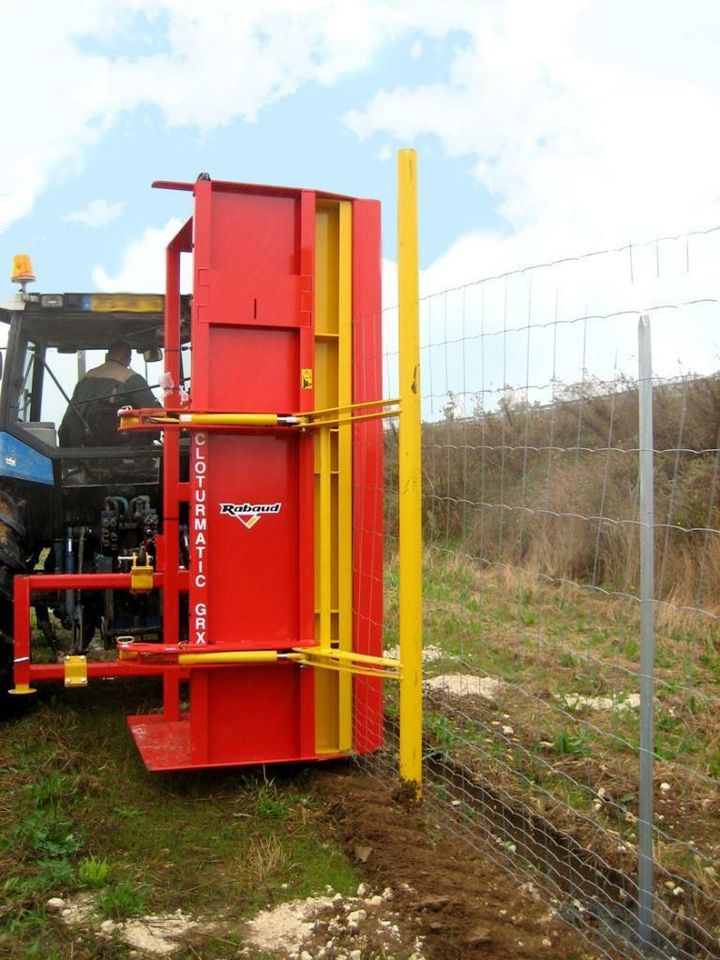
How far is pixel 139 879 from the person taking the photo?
333cm

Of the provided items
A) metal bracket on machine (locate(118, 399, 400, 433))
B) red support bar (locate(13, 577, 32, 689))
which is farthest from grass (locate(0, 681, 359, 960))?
metal bracket on machine (locate(118, 399, 400, 433))

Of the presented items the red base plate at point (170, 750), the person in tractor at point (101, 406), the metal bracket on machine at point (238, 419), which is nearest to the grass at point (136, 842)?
the red base plate at point (170, 750)

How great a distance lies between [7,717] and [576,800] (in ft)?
10.2

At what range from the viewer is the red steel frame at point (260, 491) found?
159 inches

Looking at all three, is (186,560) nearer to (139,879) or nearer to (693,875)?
(139,879)

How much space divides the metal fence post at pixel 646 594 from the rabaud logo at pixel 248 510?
187 cm

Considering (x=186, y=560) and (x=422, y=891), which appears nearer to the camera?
(x=422, y=891)

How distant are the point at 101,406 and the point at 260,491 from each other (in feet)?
7.80

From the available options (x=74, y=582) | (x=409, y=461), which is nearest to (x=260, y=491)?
(x=409, y=461)

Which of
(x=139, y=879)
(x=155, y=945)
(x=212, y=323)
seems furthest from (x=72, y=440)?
(x=155, y=945)

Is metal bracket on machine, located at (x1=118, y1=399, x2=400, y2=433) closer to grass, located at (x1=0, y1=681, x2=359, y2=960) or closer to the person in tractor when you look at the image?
grass, located at (x1=0, y1=681, x2=359, y2=960)

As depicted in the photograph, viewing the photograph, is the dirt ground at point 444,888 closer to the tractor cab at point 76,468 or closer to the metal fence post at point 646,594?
the metal fence post at point 646,594

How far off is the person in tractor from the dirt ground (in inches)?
122

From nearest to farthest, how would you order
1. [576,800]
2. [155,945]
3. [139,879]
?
[155,945], [139,879], [576,800]
